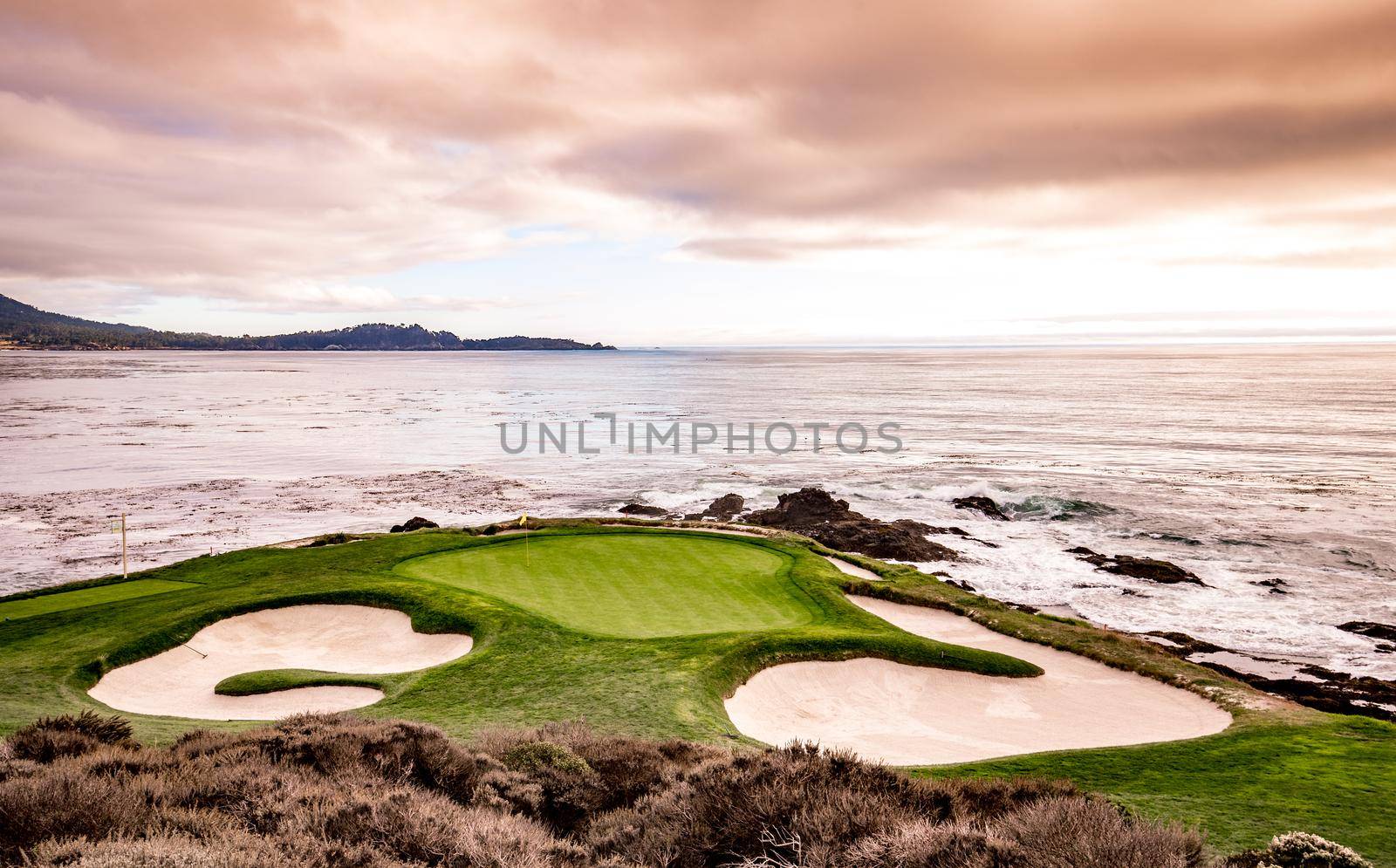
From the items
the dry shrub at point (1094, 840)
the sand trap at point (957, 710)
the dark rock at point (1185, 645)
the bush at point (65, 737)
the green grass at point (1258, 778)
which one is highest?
the dry shrub at point (1094, 840)

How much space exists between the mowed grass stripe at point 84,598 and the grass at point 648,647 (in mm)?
269

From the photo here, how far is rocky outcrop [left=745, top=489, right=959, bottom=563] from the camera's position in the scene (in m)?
26.3

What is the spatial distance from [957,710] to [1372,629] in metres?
14.6

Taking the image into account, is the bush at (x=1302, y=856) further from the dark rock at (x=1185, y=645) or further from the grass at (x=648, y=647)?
the dark rock at (x=1185, y=645)

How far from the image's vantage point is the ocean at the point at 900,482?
22.8 metres

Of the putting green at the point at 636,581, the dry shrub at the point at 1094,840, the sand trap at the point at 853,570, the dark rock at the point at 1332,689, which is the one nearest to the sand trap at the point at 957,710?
the putting green at the point at 636,581

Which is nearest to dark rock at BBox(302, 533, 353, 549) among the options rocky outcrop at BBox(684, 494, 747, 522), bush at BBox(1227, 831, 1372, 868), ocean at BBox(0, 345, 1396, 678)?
ocean at BBox(0, 345, 1396, 678)

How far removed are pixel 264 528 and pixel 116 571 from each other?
649 cm

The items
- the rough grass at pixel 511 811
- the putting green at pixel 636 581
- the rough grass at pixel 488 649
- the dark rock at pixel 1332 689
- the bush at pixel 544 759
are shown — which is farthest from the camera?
the putting green at pixel 636 581

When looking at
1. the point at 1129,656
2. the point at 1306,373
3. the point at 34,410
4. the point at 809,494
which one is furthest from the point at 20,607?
the point at 1306,373

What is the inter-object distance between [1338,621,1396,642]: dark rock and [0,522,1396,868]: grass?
28.8 ft

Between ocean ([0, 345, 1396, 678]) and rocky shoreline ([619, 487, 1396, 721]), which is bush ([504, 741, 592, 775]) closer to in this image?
rocky shoreline ([619, 487, 1396, 721])

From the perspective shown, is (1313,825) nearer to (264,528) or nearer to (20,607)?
(20,607)

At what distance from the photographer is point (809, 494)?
31.3 metres
